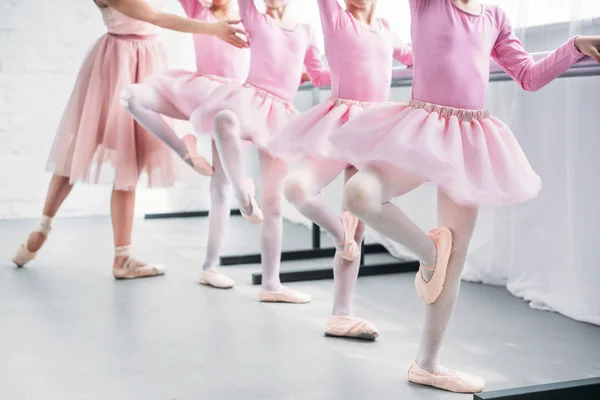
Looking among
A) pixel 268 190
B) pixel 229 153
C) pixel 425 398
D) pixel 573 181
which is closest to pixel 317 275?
pixel 268 190

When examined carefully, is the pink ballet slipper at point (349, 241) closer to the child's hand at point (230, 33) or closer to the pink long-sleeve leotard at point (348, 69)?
the pink long-sleeve leotard at point (348, 69)

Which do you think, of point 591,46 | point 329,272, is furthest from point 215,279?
point 591,46

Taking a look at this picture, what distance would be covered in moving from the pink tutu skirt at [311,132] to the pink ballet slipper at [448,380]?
1.63ft

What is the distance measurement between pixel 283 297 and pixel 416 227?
0.92m

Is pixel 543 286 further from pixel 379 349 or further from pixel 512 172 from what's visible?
pixel 512 172

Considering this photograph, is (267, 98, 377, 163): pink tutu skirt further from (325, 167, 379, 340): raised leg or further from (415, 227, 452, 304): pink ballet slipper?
(415, 227, 452, 304): pink ballet slipper

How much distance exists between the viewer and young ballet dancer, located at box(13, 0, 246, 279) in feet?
8.36

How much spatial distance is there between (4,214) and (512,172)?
128 inches

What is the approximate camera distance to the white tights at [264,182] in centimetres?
208

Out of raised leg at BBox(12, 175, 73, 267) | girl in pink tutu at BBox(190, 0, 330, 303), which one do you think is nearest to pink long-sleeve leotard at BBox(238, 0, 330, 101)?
girl in pink tutu at BBox(190, 0, 330, 303)

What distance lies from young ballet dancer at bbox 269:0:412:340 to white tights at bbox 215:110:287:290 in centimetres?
33

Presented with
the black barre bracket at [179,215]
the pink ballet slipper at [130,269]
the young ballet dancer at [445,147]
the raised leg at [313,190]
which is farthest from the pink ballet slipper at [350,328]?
the black barre bracket at [179,215]

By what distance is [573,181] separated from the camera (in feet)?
7.03

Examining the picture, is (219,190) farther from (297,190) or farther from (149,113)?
(297,190)
